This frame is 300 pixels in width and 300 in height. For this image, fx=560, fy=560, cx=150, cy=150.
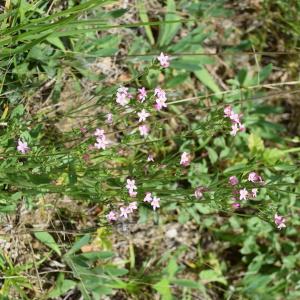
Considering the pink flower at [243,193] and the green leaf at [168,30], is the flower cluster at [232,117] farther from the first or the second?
the green leaf at [168,30]

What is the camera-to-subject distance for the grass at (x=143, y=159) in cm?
239

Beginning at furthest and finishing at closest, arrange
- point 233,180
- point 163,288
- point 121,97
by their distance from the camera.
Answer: point 163,288 → point 233,180 → point 121,97

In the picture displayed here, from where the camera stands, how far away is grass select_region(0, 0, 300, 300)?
239cm

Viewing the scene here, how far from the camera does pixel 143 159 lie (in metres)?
2.86

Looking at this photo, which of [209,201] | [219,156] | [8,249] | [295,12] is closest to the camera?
[209,201]

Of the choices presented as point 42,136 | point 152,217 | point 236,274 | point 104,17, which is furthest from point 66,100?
point 236,274

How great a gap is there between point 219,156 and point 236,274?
2.42 feet

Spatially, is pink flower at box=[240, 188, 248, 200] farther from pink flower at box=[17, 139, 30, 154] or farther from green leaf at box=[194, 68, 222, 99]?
green leaf at box=[194, 68, 222, 99]

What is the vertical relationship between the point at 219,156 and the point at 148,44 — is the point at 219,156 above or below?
below

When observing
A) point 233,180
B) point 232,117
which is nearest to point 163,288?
point 233,180

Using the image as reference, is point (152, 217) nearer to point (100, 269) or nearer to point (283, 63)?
point (100, 269)

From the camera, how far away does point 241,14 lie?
379cm

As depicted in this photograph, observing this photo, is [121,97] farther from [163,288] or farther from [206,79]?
[206,79]

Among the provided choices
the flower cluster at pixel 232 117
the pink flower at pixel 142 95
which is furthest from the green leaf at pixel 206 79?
the pink flower at pixel 142 95
